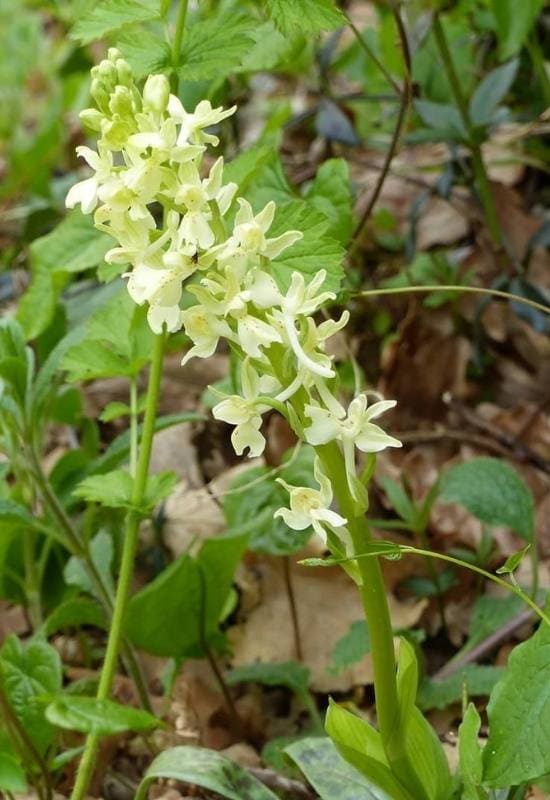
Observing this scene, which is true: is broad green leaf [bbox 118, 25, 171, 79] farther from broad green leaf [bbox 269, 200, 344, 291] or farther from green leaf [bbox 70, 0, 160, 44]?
broad green leaf [bbox 269, 200, 344, 291]

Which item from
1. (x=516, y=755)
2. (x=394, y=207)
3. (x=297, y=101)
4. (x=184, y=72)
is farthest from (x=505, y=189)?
(x=516, y=755)

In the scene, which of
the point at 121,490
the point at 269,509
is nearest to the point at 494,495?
the point at 269,509

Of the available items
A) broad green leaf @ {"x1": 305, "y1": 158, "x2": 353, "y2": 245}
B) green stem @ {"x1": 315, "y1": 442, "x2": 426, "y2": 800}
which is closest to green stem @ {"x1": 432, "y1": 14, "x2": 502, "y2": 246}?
→ broad green leaf @ {"x1": 305, "y1": 158, "x2": 353, "y2": 245}

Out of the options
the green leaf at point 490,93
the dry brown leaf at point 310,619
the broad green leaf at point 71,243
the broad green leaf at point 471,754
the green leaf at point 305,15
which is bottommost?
the dry brown leaf at point 310,619

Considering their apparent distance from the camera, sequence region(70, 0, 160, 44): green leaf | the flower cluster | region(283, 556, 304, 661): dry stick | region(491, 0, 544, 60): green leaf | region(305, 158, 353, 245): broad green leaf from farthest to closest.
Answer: region(491, 0, 544, 60): green leaf → region(283, 556, 304, 661): dry stick → region(305, 158, 353, 245): broad green leaf → region(70, 0, 160, 44): green leaf → the flower cluster

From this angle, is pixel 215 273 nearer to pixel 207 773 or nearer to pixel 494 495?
pixel 207 773

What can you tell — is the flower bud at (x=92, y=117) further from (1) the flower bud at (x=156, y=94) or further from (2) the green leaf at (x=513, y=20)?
(2) the green leaf at (x=513, y=20)

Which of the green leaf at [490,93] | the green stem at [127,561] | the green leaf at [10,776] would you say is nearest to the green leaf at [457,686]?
the green stem at [127,561]

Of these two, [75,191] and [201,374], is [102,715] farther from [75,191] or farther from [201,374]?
[201,374]
